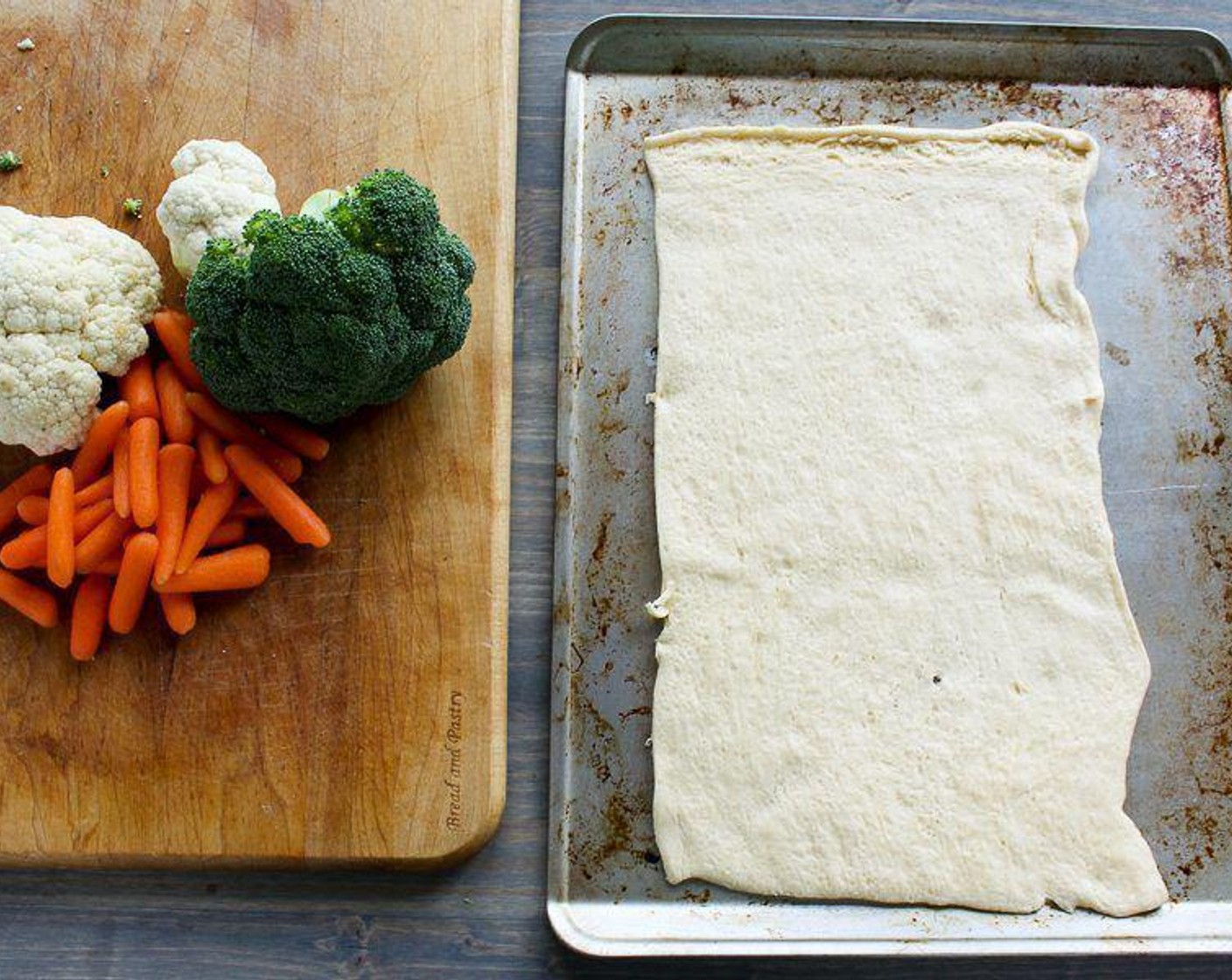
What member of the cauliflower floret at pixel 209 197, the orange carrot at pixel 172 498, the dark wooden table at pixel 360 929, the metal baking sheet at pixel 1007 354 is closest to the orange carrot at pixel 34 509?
the orange carrot at pixel 172 498

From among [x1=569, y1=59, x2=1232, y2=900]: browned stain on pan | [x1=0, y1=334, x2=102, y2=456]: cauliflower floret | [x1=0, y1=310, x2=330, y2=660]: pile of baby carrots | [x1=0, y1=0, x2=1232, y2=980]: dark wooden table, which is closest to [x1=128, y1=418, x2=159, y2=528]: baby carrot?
[x1=0, y1=310, x2=330, y2=660]: pile of baby carrots

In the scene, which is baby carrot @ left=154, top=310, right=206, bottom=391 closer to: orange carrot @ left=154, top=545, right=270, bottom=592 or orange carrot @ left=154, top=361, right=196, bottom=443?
orange carrot @ left=154, top=361, right=196, bottom=443

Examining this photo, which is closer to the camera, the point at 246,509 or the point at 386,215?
the point at 386,215

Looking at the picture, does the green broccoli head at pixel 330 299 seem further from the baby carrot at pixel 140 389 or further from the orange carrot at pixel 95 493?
the orange carrot at pixel 95 493

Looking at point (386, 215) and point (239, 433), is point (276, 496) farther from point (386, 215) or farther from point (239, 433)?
point (386, 215)

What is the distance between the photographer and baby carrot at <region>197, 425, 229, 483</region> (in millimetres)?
1965

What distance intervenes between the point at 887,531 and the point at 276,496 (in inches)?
46.5

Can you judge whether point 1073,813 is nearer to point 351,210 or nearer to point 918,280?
point 918,280

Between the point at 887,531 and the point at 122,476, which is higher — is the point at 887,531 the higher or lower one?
the lower one

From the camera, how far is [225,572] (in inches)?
77.4

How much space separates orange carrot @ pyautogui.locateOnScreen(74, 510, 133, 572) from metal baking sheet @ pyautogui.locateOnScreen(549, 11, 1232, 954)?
82 cm

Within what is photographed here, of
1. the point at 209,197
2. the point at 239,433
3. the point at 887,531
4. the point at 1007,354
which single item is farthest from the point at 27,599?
the point at 1007,354

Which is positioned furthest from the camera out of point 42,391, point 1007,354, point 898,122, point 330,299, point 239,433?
point 898,122

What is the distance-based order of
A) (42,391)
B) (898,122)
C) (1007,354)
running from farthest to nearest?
(898,122) < (1007,354) < (42,391)
